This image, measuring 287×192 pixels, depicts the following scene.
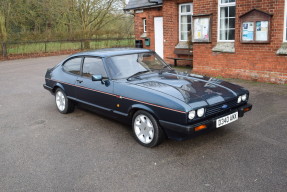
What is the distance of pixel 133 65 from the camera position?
5.84m

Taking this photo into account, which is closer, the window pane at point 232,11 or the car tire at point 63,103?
the car tire at point 63,103

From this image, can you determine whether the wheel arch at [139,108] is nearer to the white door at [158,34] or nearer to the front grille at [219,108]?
the front grille at [219,108]

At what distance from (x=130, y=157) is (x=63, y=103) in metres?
3.08

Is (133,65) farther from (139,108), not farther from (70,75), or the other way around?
(70,75)

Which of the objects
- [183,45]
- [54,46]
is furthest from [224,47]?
[54,46]

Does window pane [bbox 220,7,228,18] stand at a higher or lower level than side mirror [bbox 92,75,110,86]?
higher

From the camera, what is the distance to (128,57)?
5.92 meters

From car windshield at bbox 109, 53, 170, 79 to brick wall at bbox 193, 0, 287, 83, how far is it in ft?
15.7

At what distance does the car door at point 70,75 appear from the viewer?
21.3 feet

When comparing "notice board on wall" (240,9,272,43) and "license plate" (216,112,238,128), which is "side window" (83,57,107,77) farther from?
"notice board on wall" (240,9,272,43)

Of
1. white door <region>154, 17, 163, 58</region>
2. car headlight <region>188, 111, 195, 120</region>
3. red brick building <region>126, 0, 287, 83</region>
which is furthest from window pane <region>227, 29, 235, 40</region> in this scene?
car headlight <region>188, 111, 195, 120</region>

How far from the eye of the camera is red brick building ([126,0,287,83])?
9.19m

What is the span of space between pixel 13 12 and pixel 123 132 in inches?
974

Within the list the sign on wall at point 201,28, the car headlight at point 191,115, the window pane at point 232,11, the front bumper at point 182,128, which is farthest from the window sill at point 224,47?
the car headlight at point 191,115
